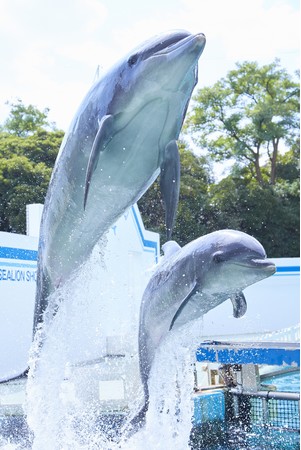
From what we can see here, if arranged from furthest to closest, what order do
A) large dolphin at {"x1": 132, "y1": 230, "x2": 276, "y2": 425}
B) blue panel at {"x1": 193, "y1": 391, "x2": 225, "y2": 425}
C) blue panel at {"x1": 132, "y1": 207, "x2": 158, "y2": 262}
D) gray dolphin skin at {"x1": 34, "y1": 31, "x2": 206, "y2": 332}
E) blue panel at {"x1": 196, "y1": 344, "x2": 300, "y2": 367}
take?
blue panel at {"x1": 132, "y1": 207, "x2": 158, "y2": 262} < blue panel at {"x1": 193, "y1": 391, "x2": 225, "y2": 425} < blue panel at {"x1": 196, "y1": 344, "x2": 300, "y2": 367} < large dolphin at {"x1": 132, "y1": 230, "x2": 276, "y2": 425} < gray dolphin skin at {"x1": 34, "y1": 31, "x2": 206, "y2": 332}

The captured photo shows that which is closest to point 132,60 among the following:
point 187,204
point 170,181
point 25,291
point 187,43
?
point 187,43

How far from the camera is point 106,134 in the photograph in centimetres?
353

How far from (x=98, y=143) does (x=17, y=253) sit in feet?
27.1

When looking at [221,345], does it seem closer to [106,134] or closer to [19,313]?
[19,313]

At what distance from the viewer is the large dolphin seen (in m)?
4.58

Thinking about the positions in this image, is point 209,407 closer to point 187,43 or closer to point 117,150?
point 117,150

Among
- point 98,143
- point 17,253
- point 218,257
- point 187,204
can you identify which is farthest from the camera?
point 187,204

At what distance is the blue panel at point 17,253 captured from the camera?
11077 millimetres

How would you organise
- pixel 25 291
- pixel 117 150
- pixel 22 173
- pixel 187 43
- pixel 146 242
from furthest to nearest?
pixel 22 173
pixel 146 242
pixel 25 291
pixel 117 150
pixel 187 43

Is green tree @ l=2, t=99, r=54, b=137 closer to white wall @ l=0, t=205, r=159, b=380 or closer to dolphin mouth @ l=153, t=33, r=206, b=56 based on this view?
white wall @ l=0, t=205, r=159, b=380

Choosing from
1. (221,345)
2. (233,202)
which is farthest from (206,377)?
(233,202)

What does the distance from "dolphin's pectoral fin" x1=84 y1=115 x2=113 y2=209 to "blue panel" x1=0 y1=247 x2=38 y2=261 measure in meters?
7.88

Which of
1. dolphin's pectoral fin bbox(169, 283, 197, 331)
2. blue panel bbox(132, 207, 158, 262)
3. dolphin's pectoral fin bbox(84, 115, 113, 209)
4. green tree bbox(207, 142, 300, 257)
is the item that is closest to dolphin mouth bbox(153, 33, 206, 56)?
dolphin's pectoral fin bbox(84, 115, 113, 209)

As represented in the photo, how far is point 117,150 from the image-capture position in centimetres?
373
